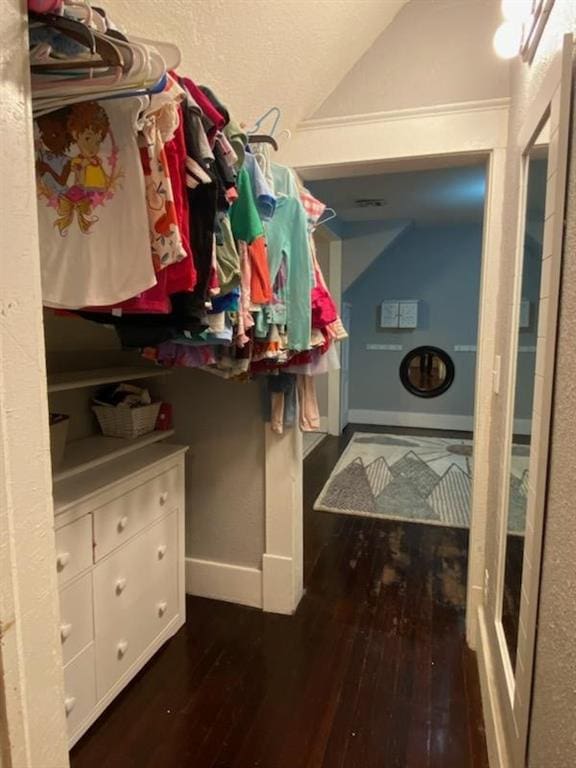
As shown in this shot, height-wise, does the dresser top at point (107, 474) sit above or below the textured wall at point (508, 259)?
below

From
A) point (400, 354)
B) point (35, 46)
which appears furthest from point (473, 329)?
point (35, 46)

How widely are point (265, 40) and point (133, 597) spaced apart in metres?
2.02

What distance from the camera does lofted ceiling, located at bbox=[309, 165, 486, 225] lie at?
371 cm

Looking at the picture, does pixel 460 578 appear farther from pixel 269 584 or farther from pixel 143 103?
pixel 143 103

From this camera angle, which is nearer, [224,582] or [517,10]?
[517,10]

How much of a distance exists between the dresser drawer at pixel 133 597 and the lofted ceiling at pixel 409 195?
2.86m

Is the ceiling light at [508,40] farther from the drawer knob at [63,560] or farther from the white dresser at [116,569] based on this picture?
the drawer knob at [63,560]

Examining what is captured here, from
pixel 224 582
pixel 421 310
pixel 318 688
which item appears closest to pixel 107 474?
pixel 224 582

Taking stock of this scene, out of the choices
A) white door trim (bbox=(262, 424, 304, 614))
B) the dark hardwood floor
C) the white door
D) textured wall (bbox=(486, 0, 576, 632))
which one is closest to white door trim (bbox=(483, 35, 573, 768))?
textured wall (bbox=(486, 0, 576, 632))

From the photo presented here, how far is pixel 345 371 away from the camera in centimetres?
590

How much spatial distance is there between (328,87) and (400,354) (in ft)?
14.4

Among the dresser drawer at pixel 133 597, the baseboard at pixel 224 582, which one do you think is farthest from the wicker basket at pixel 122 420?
the baseboard at pixel 224 582

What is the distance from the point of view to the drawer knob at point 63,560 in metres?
1.38

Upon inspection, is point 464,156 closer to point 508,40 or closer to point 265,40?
point 508,40
